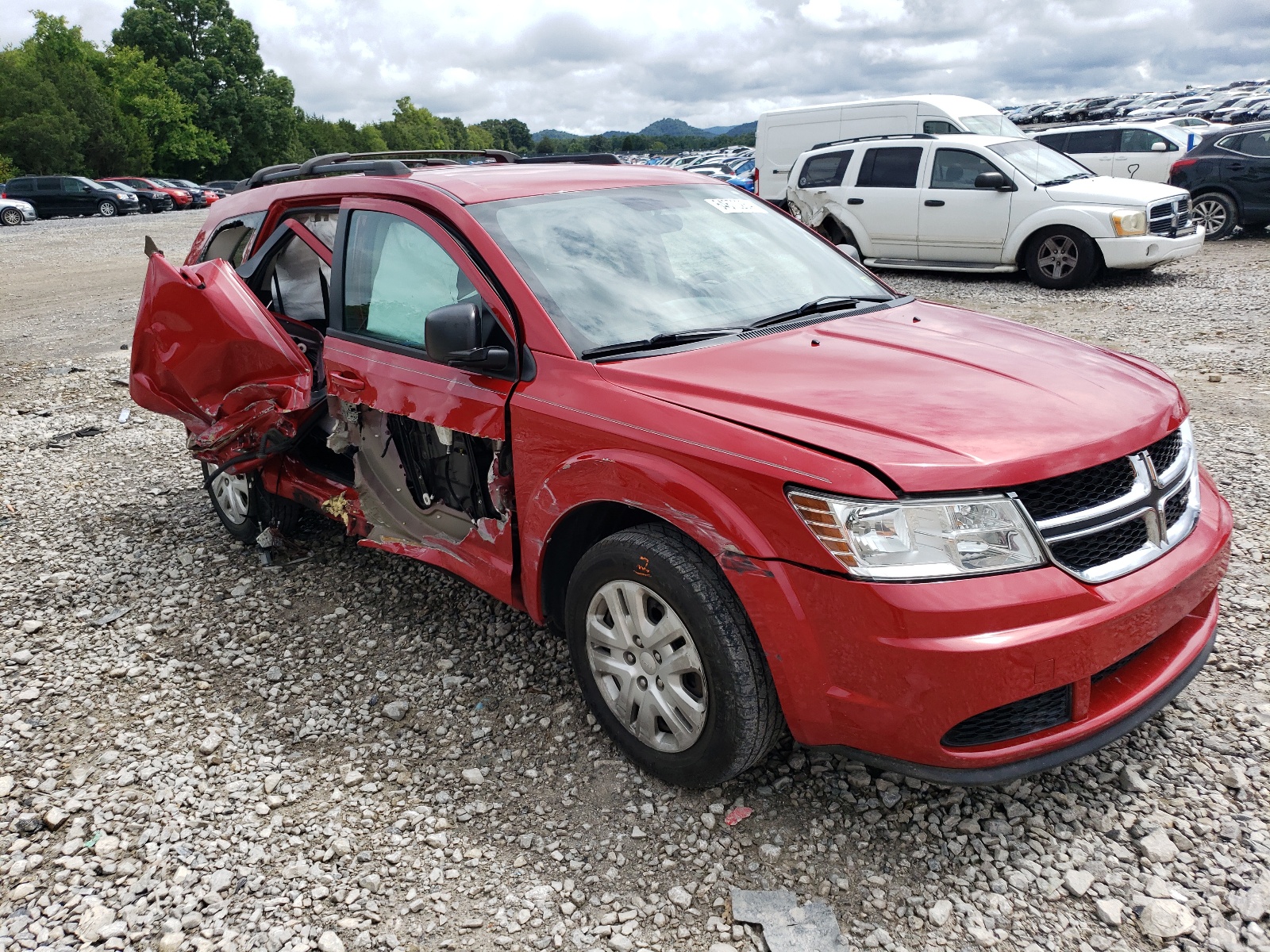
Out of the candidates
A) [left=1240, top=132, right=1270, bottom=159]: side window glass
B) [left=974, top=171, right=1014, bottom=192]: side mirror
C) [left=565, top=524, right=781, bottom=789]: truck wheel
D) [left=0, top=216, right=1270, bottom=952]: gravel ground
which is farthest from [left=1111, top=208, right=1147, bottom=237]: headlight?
[left=565, top=524, right=781, bottom=789]: truck wheel

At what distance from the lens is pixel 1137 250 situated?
A: 10469 mm

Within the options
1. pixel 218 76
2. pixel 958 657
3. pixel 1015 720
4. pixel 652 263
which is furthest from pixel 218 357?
pixel 218 76

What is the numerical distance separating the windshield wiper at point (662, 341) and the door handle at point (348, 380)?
1196mm

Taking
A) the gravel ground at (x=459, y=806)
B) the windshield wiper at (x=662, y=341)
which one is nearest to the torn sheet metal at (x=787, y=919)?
the gravel ground at (x=459, y=806)

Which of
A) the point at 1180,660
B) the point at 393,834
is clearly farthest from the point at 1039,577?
the point at 393,834

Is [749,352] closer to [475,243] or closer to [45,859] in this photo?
[475,243]

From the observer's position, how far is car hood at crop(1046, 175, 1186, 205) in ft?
34.4

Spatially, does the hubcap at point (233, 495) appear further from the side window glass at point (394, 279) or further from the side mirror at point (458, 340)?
the side mirror at point (458, 340)

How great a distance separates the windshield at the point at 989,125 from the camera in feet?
43.8

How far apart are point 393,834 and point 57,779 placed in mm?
1244

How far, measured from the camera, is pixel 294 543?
4832 millimetres

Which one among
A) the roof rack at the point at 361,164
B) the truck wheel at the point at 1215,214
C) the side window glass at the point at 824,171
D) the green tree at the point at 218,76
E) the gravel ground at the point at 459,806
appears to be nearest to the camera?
the gravel ground at the point at 459,806

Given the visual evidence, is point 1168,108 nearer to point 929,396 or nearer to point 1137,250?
point 1137,250

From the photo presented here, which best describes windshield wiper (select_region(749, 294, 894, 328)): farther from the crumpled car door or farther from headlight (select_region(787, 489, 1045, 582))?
the crumpled car door
